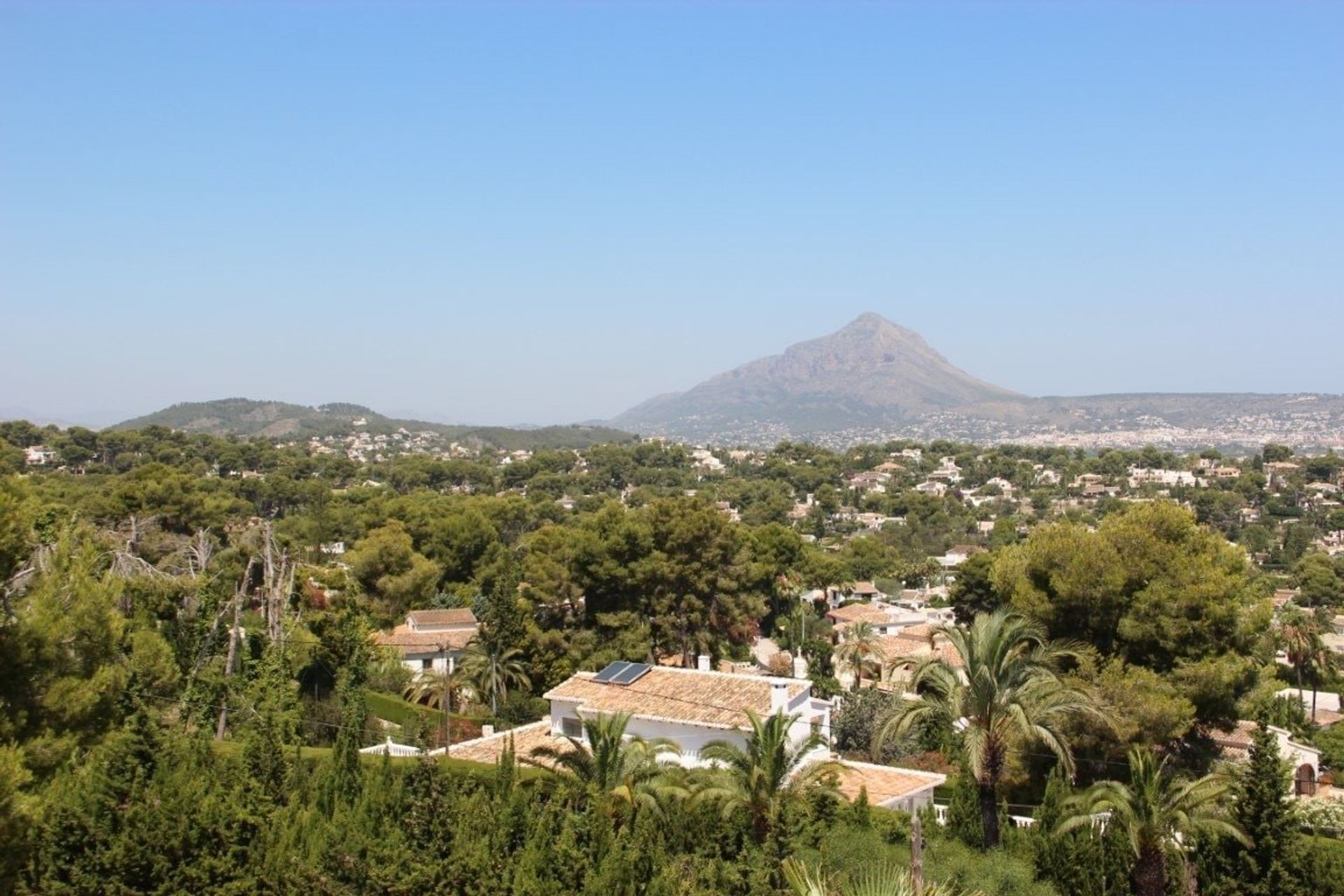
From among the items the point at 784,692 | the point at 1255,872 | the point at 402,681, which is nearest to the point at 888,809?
the point at 784,692

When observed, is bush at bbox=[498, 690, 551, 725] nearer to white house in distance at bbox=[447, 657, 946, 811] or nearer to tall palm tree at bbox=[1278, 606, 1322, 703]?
white house in distance at bbox=[447, 657, 946, 811]

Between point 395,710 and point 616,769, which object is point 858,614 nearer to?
point 395,710

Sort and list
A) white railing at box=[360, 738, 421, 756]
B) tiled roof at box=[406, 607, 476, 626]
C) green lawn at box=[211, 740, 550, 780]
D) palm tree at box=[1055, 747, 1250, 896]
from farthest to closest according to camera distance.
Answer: tiled roof at box=[406, 607, 476, 626]
white railing at box=[360, 738, 421, 756]
green lawn at box=[211, 740, 550, 780]
palm tree at box=[1055, 747, 1250, 896]

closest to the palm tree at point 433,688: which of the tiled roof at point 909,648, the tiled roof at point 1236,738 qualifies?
the tiled roof at point 909,648

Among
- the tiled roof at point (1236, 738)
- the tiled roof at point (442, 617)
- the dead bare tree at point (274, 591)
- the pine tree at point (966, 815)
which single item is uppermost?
the dead bare tree at point (274, 591)

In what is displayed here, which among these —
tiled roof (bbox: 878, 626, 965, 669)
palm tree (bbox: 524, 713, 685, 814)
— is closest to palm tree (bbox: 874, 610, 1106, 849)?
palm tree (bbox: 524, 713, 685, 814)

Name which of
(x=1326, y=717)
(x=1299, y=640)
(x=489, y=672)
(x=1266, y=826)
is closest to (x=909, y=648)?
(x=1299, y=640)

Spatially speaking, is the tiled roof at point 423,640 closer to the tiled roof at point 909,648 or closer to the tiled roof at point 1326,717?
the tiled roof at point 909,648
